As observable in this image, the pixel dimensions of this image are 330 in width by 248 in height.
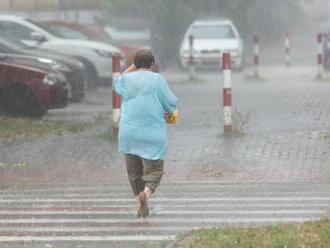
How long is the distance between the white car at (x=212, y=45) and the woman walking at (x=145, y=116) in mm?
18557

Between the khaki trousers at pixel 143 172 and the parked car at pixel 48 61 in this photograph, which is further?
the parked car at pixel 48 61

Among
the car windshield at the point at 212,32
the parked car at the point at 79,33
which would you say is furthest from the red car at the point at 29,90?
the car windshield at the point at 212,32

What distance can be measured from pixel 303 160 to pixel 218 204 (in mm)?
2557

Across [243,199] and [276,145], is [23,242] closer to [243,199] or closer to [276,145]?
[243,199]

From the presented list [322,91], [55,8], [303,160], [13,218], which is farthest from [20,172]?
[55,8]

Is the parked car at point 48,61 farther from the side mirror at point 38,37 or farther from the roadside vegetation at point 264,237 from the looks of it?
the roadside vegetation at point 264,237

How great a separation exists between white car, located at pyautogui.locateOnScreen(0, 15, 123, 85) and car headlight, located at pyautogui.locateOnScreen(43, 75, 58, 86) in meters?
5.18

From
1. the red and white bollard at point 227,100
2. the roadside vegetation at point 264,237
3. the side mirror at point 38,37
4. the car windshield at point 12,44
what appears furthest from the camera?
the side mirror at point 38,37

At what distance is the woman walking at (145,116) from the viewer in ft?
25.9

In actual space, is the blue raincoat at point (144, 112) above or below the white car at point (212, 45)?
below

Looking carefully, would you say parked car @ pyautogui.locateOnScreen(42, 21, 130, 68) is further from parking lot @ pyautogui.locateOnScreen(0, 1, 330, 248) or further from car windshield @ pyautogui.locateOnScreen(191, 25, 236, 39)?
car windshield @ pyautogui.locateOnScreen(191, 25, 236, 39)

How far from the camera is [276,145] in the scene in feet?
38.3

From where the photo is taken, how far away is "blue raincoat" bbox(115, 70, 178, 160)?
25.9 ft

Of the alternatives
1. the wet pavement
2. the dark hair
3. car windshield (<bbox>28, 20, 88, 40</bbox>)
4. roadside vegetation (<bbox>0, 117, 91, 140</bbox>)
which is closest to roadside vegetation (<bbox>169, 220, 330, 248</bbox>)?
the wet pavement
